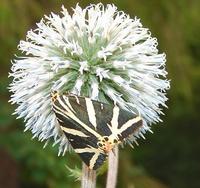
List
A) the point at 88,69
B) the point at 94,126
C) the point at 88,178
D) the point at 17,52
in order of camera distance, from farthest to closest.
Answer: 1. the point at 17,52
2. the point at 88,69
3. the point at 88,178
4. the point at 94,126

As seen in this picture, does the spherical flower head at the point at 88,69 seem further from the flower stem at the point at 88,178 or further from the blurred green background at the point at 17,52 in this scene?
the blurred green background at the point at 17,52

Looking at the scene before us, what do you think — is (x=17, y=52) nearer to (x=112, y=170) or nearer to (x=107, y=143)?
(x=112, y=170)

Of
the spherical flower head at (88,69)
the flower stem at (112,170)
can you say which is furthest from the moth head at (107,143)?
the spherical flower head at (88,69)

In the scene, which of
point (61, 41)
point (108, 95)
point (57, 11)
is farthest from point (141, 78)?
point (57, 11)

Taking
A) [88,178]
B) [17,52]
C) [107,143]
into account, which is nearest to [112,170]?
[88,178]

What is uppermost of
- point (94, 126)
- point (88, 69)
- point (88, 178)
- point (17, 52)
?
point (17, 52)
